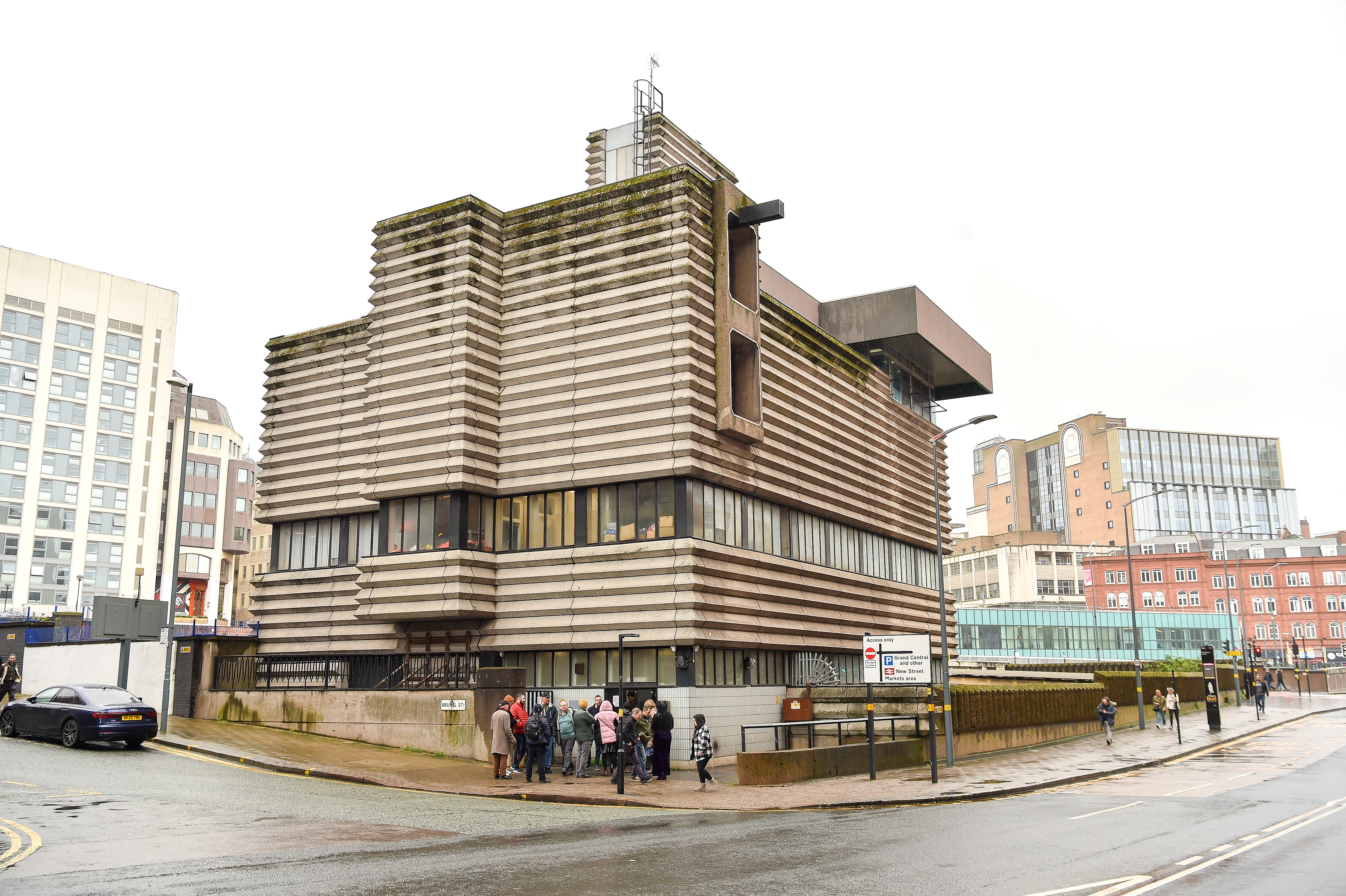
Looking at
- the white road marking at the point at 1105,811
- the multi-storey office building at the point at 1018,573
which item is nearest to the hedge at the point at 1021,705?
the white road marking at the point at 1105,811

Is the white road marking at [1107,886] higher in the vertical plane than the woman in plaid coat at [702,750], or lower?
lower

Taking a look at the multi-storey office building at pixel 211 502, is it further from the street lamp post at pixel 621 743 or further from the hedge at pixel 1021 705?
the street lamp post at pixel 621 743

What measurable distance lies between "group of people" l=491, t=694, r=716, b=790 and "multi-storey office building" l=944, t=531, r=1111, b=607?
338 feet

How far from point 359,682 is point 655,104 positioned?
80.0ft

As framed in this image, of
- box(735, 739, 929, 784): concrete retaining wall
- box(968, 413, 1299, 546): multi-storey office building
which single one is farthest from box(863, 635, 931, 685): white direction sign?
box(968, 413, 1299, 546): multi-storey office building

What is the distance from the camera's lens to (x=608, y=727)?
24375 mm

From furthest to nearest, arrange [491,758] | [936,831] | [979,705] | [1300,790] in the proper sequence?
1. [979,705]
2. [491,758]
3. [1300,790]
4. [936,831]

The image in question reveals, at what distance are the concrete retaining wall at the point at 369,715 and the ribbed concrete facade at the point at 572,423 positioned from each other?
3.40m

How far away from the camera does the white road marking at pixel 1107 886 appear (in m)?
11.3

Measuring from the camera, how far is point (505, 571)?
1350 inches

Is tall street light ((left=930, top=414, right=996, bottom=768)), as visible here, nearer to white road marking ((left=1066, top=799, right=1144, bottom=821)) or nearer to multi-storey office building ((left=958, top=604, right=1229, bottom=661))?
white road marking ((left=1066, top=799, right=1144, bottom=821))

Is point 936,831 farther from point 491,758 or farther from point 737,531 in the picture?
point 737,531

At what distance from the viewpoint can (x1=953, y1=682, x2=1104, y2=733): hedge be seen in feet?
108

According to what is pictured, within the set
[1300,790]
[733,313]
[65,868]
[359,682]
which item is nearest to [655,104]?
[733,313]
